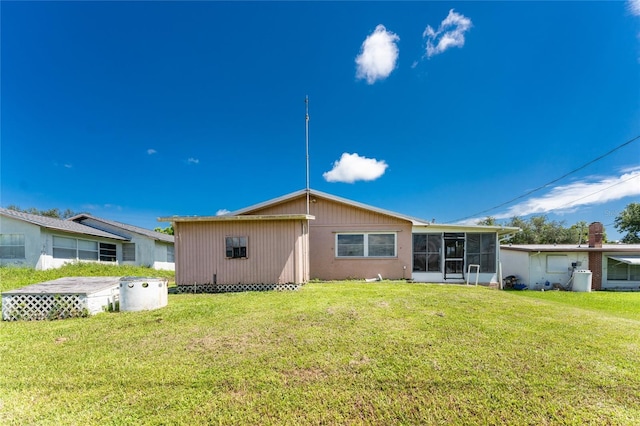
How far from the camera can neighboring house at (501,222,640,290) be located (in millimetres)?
13477

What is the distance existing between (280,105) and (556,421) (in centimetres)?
1542

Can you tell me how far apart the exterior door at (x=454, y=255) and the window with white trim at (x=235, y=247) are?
28.7 feet

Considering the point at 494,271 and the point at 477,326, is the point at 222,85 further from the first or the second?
the point at 494,271

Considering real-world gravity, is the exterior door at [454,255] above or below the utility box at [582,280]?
above

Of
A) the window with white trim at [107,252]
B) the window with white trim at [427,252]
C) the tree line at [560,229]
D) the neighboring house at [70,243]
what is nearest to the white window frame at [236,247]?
the window with white trim at [427,252]

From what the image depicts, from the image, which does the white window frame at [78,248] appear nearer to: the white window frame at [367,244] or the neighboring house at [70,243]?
the neighboring house at [70,243]

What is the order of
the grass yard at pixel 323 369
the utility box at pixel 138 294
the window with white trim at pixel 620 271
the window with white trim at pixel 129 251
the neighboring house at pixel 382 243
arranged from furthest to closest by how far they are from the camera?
the window with white trim at pixel 129 251 → the window with white trim at pixel 620 271 → the neighboring house at pixel 382 243 → the utility box at pixel 138 294 → the grass yard at pixel 323 369

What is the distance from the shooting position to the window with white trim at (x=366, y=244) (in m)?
11.9

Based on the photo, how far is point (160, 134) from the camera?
60.2ft

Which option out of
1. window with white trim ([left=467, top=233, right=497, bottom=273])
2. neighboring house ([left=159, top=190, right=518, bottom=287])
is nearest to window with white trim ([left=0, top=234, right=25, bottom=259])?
neighboring house ([left=159, top=190, right=518, bottom=287])

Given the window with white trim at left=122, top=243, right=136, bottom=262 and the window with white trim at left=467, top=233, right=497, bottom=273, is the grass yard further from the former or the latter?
the window with white trim at left=122, top=243, right=136, bottom=262

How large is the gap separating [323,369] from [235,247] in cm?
654

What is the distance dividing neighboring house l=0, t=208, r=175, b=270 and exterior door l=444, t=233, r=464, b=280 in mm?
19474

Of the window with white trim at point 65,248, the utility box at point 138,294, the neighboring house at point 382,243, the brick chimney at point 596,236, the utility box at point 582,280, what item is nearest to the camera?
the utility box at point 138,294
